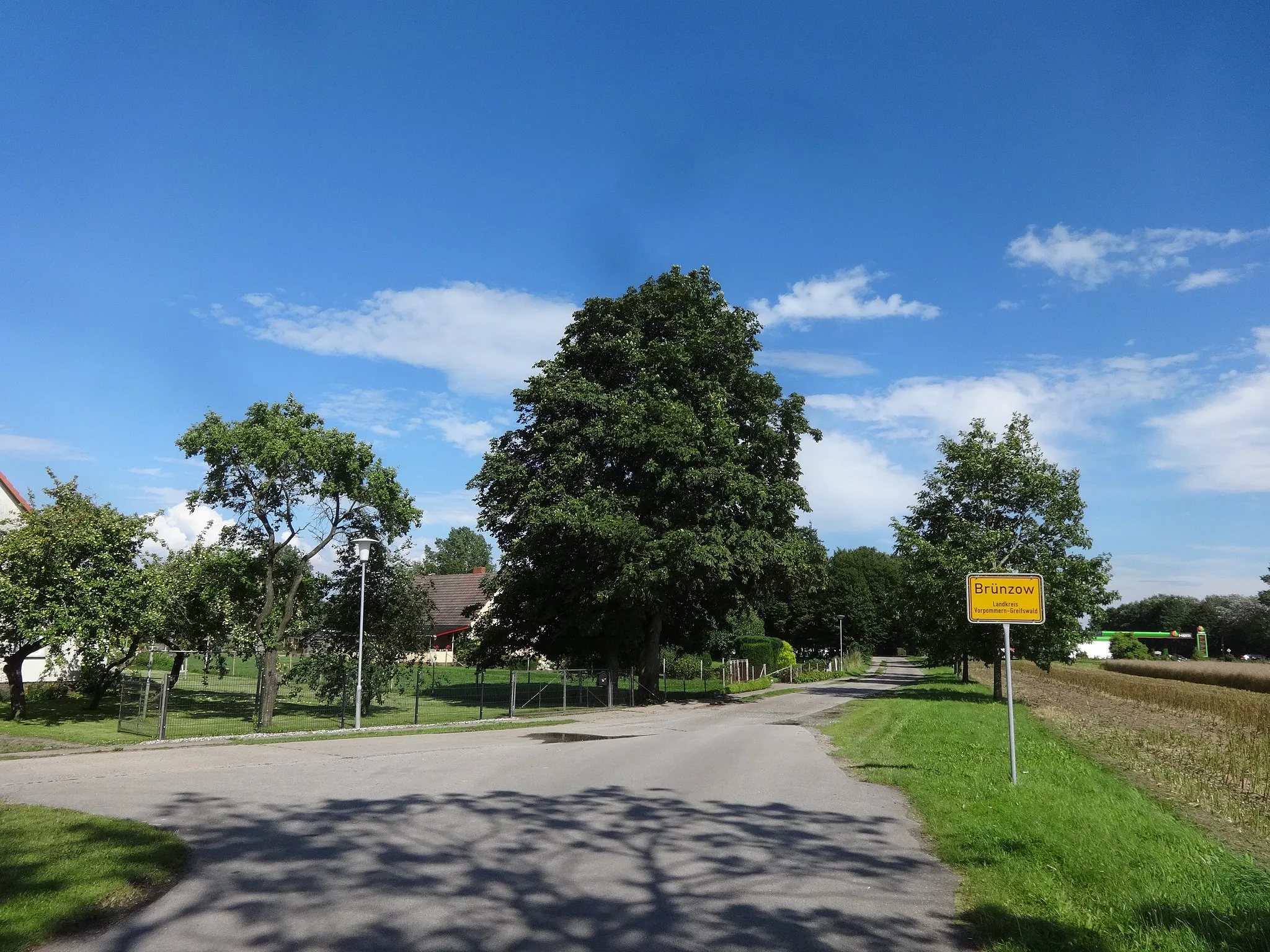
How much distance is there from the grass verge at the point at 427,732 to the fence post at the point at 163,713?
1.49 m

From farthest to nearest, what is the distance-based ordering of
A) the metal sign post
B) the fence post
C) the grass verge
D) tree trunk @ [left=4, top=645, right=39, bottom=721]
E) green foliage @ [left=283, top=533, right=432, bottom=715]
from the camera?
green foliage @ [left=283, top=533, right=432, bottom=715], tree trunk @ [left=4, top=645, right=39, bottom=721], the grass verge, the fence post, the metal sign post

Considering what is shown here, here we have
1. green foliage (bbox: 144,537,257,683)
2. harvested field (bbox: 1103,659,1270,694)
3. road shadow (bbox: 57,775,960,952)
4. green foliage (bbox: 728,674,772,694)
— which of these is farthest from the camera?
harvested field (bbox: 1103,659,1270,694)

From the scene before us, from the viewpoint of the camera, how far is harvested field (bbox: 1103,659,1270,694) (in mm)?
48094

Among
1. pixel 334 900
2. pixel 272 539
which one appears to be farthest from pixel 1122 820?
pixel 272 539

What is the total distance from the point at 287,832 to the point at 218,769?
18.9 feet

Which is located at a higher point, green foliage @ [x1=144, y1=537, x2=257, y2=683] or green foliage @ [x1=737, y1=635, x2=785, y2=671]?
green foliage @ [x1=144, y1=537, x2=257, y2=683]

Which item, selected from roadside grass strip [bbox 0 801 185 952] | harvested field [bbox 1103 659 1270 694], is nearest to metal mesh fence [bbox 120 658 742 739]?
roadside grass strip [bbox 0 801 185 952]

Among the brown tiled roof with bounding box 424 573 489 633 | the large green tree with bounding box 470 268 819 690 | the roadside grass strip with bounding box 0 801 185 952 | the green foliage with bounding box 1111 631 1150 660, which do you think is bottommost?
the green foliage with bounding box 1111 631 1150 660

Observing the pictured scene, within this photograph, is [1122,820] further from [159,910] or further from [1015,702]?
[1015,702]

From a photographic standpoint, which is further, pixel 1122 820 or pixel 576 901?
pixel 1122 820

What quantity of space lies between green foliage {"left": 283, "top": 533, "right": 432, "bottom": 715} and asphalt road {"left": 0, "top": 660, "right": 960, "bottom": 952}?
9.79 metres

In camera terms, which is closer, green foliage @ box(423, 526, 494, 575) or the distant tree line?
the distant tree line

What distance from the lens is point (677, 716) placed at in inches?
1051

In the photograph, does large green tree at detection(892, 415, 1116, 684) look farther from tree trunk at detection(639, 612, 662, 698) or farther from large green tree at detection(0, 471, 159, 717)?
large green tree at detection(0, 471, 159, 717)
